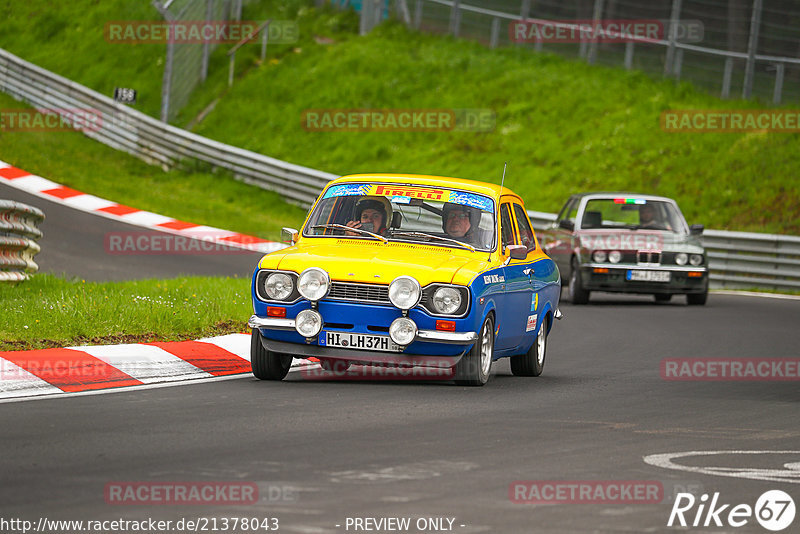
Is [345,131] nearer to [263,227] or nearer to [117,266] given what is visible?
[263,227]

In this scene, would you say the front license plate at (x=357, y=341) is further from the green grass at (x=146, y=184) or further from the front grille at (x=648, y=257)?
the green grass at (x=146, y=184)

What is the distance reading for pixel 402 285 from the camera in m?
9.71

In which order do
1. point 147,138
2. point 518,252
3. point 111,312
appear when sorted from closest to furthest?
point 518,252 → point 111,312 → point 147,138

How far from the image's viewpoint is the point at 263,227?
1061 inches

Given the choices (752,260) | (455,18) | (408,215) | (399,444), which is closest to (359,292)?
(408,215)

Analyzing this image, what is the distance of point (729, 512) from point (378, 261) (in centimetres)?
440

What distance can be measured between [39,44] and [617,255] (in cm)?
2584

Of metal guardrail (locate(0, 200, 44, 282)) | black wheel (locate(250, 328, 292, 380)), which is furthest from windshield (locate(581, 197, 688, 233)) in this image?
black wheel (locate(250, 328, 292, 380))

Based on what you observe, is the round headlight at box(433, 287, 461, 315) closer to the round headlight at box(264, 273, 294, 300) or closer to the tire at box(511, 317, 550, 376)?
the round headlight at box(264, 273, 294, 300)

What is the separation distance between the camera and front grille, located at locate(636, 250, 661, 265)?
2003 cm

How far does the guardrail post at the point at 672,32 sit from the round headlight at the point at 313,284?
23.8m

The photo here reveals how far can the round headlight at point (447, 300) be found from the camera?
385 inches

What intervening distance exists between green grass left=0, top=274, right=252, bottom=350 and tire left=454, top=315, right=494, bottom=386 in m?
2.77

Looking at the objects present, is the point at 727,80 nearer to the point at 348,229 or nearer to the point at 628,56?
the point at 628,56
